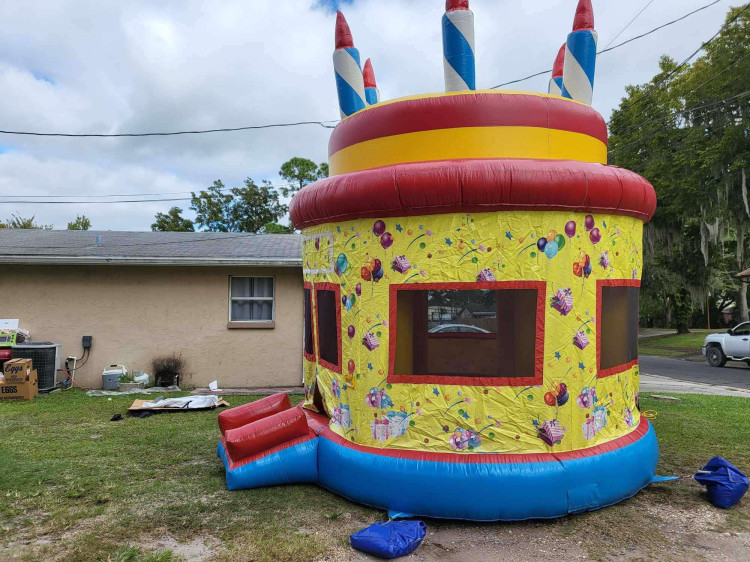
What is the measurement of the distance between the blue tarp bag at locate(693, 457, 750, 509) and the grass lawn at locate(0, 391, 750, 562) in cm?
11

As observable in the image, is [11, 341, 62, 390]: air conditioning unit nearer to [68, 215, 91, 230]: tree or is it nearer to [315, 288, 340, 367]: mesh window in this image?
[315, 288, 340, 367]: mesh window

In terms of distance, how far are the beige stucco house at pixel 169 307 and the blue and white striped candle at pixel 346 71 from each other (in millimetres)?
5463

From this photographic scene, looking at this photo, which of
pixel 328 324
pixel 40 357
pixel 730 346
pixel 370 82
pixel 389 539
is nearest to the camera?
pixel 389 539

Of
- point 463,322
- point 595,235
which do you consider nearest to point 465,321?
point 463,322

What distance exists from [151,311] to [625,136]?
1945 centimetres

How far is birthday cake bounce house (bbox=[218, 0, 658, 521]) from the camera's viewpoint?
4555mm

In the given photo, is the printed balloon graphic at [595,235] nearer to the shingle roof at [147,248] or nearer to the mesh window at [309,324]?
the mesh window at [309,324]

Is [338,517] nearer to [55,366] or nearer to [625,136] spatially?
[55,366]

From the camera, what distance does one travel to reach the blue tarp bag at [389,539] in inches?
153

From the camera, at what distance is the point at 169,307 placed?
10984 millimetres

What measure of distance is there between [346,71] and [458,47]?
4.23 ft

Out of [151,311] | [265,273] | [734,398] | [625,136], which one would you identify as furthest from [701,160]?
[151,311]

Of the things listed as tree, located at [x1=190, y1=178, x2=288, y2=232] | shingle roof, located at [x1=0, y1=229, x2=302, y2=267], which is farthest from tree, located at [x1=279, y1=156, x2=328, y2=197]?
shingle roof, located at [x1=0, y1=229, x2=302, y2=267]

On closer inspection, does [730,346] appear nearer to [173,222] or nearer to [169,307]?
[169,307]
